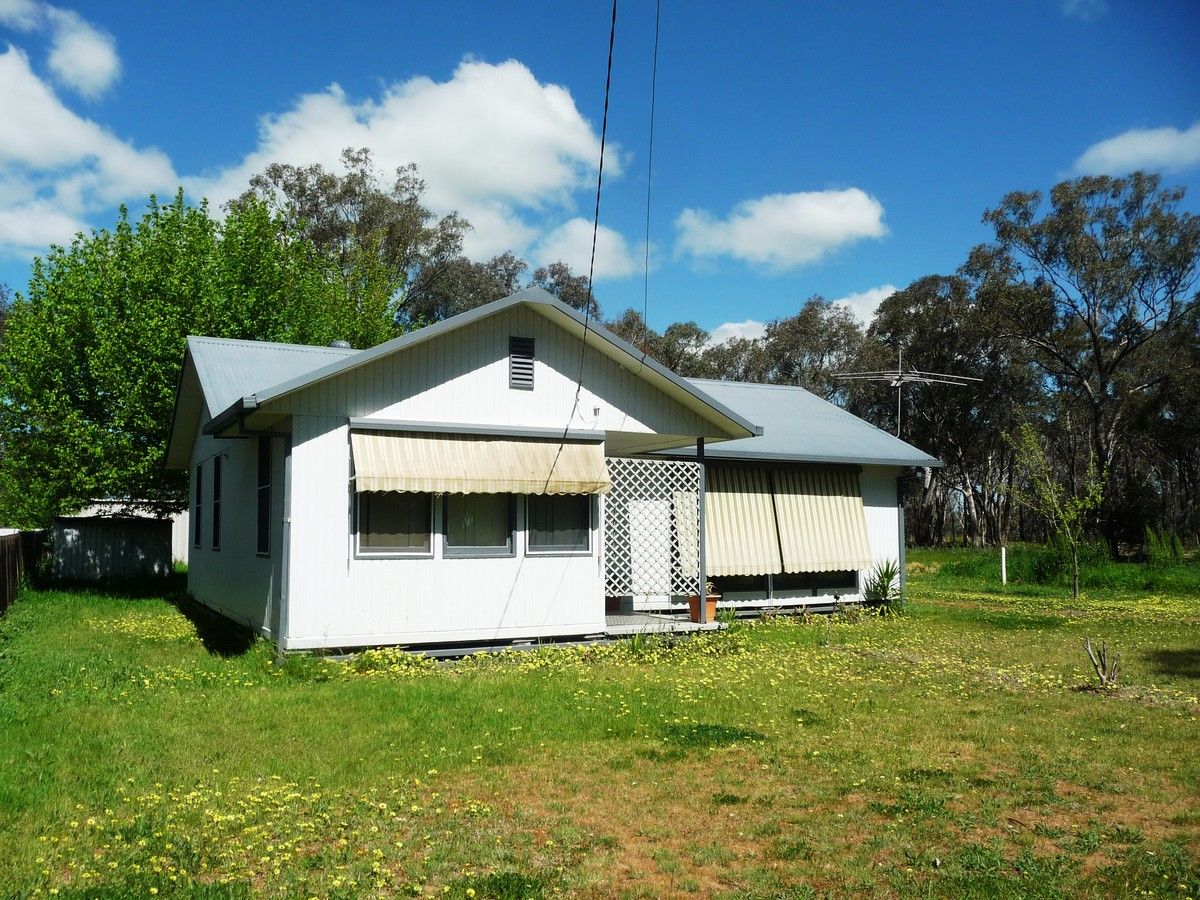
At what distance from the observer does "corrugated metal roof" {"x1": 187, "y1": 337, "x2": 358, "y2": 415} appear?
12422 mm

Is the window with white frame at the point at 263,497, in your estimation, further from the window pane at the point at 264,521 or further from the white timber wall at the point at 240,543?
the white timber wall at the point at 240,543

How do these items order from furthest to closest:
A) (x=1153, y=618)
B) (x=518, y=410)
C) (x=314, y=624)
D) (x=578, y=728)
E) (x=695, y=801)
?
(x=1153, y=618), (x=518, y=410), (x=314, y=624), (x=578, y=728), (x=695, y=801)

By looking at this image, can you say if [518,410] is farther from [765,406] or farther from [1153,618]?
[1153,618]

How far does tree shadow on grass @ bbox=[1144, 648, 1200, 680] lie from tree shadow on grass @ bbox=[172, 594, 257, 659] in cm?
1067

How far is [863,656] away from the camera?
12.6 m

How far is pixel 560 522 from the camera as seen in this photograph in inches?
508

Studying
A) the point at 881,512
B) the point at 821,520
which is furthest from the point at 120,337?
the point at 881,512

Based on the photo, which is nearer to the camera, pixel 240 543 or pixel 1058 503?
pixel 240 543

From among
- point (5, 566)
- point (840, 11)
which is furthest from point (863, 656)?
point (5, 566)

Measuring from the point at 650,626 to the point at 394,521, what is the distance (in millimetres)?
3925

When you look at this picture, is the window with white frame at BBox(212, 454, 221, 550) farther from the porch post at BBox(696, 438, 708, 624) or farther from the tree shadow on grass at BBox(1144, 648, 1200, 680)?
the tree shadow on grass at BBox(1144, 648, 1200, 680)

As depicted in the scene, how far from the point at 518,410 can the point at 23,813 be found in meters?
7.59

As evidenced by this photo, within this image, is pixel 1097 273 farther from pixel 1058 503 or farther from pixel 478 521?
pixel 478 521

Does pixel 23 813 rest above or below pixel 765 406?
below
